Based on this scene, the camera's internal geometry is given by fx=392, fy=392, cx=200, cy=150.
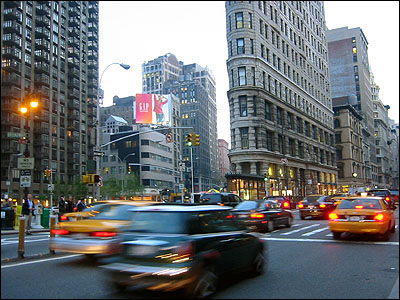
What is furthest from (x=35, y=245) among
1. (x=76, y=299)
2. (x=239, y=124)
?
(x=239, y=124)

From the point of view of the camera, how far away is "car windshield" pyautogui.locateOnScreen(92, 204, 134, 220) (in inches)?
406

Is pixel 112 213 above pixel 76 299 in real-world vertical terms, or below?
above

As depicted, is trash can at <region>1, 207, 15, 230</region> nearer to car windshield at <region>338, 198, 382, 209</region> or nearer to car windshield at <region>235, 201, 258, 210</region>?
car windshield at <region>235, 201, 258, 210</region>

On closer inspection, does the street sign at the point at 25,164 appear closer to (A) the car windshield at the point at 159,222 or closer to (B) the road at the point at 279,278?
(B) the road at the point at 279,278

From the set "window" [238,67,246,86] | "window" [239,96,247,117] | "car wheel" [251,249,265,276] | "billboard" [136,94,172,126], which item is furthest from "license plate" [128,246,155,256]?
"billboard" [136,94,172,126]

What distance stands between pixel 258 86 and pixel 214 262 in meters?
48.5

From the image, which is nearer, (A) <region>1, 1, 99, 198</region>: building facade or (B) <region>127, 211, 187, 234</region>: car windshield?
(B) <region>127, 211, 187, 234</region>: car windshield

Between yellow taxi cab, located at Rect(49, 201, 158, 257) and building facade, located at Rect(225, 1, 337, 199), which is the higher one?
building facade, located at Rect(225, 1, 337, 199)

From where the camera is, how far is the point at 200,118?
583ft

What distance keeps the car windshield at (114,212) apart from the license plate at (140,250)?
12.9ft

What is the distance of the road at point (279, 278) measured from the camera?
670 centimetres

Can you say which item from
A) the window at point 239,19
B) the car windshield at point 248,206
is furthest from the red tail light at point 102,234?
the window at point 239,19

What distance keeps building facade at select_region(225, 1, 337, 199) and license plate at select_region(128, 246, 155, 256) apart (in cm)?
3877

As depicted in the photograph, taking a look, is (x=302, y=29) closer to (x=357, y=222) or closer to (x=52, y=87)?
(x=52, y=87)
